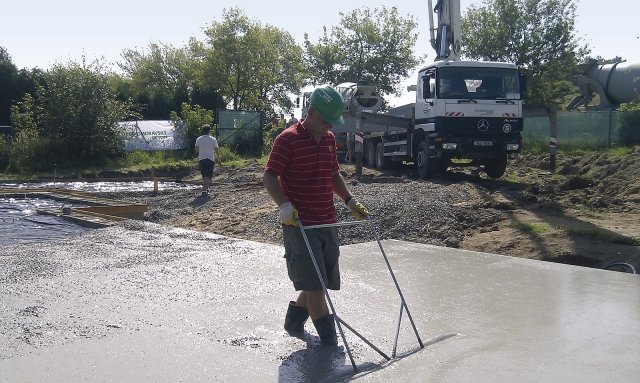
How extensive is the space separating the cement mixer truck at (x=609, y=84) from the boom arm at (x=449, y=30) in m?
14.0

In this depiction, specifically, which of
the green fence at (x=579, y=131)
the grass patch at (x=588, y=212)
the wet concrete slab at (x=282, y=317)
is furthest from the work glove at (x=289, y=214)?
the green fence at (x=579, y=131)

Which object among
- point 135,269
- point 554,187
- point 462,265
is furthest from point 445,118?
point 135,269

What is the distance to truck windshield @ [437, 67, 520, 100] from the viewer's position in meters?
17.3

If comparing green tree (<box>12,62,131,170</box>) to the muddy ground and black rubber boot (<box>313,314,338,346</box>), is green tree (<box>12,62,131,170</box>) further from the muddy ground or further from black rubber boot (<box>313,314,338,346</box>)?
black rubber boot (<box>313,314,338,346</box>)

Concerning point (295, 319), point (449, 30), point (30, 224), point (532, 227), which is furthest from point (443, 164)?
point (295, 319)

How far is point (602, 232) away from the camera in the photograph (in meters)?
9.75

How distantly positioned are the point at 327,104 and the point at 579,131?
23.2 meters

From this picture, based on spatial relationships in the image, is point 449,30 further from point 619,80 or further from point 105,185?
point 619,80

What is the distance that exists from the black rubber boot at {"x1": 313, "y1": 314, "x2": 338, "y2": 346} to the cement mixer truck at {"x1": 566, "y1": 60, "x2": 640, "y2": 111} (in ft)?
94.2

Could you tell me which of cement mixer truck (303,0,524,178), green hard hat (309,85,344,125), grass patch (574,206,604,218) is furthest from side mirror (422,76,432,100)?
green hard hat (309,85,344,125)

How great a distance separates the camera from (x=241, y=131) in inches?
1239

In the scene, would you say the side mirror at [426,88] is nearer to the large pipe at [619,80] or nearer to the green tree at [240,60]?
the large pipe at [619,80]

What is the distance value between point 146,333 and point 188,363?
0.78 metres

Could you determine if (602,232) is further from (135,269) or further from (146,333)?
(146,333)
